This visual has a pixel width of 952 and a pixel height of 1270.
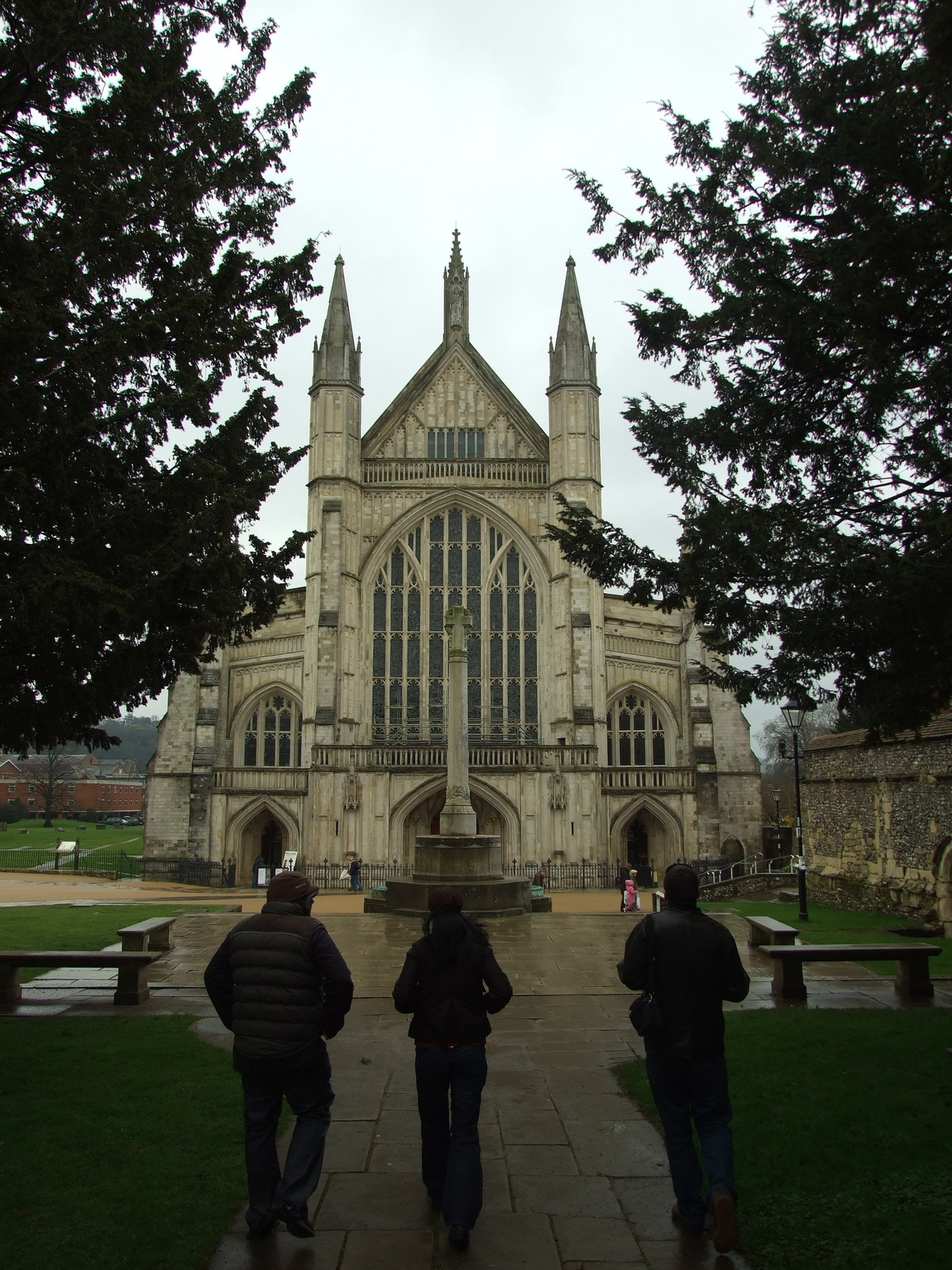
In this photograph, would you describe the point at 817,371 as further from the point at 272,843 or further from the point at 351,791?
the point at 272,843

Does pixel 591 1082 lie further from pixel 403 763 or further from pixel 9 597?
pixel 403 763

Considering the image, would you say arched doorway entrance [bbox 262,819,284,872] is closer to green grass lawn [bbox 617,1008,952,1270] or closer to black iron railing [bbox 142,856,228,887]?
black iron railing [bbox 142,856,228,887]

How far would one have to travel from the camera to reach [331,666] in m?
30.8

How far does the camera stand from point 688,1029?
4289mm

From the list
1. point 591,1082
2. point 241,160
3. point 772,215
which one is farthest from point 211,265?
point 591,1082

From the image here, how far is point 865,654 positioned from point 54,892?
75.7 feet

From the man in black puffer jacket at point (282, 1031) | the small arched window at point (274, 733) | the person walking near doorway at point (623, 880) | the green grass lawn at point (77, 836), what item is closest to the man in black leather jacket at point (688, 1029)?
the man in black puffer jacket at point (282, 1031)

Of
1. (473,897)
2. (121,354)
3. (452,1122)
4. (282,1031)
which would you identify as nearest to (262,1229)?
(282,1031)

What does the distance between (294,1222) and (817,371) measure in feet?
23.0

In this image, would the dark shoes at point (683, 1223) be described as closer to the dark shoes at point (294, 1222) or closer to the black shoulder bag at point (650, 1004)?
the black shoulder bag at point (650, 1004)

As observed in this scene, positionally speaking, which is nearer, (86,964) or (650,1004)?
(650,1004)

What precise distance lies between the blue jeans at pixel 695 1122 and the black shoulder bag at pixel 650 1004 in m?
0.15

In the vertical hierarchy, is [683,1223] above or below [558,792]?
below

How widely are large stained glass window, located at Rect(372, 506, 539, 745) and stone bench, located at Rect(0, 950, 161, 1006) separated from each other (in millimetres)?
22859
